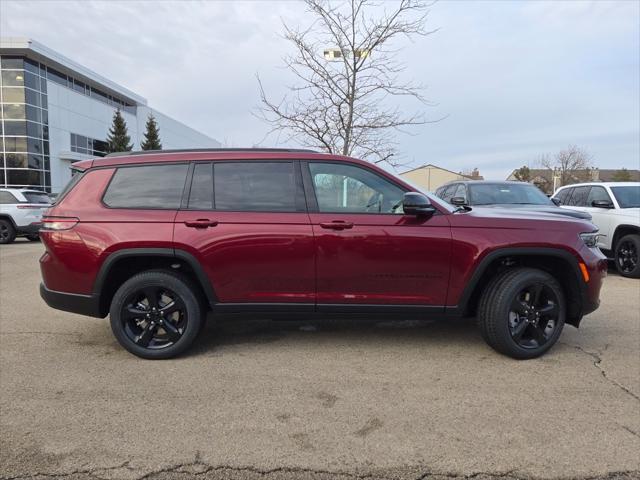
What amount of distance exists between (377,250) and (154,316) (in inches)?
79.3

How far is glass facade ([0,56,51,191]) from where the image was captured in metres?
31.0

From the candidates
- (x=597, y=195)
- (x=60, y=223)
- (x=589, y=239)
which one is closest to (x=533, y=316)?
(x=589, y=239)

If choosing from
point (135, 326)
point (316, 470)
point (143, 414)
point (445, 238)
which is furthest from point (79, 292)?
point (445, 238)

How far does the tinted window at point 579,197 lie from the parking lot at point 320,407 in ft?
18.8

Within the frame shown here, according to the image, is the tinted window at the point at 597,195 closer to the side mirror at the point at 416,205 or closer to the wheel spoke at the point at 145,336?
the side mirror at the point at 416,205

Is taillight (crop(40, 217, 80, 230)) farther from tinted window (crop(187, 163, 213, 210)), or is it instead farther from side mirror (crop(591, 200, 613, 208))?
side mirror (crop(591, 200, 613, 208))

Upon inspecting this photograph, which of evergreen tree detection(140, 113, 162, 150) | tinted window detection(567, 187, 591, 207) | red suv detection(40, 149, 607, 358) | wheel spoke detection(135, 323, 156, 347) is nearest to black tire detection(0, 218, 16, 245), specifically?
red suv detection(40, 149, 607, 358)

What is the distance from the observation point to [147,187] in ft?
13.0

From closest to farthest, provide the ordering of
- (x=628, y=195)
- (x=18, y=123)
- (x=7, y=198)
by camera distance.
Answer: (x=628, y=195) → (x=7, y=198) → (x=18, y=123)

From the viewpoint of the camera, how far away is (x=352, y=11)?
10508 millimetres

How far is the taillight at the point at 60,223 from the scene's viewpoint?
12.7 ft

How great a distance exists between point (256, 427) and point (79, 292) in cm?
211

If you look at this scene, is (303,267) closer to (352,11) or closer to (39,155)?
(352,11)

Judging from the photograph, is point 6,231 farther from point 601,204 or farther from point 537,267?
point 601,204
